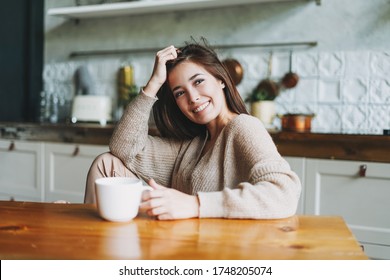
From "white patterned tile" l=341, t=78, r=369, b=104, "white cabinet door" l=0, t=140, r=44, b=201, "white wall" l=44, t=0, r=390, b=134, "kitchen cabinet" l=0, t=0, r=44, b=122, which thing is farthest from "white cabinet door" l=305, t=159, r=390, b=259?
"kitchen cabinet" l=0, t=0, r=44, b=122

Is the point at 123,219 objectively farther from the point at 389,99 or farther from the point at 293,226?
the point at 389,99

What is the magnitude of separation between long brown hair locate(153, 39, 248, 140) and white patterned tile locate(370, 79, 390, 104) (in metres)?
1.41

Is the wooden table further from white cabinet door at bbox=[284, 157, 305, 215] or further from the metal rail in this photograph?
the metal rail

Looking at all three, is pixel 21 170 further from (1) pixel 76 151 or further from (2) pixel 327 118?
(2) pixel 327 118

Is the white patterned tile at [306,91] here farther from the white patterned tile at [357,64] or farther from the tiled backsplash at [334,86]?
the white patterned tile at [357,64]

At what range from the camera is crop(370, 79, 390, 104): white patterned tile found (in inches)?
102

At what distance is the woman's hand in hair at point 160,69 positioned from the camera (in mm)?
1416

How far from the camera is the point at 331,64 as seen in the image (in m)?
2.71

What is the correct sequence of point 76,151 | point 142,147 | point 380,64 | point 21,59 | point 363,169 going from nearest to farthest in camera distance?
point 142,147, point 363,169, point 380,64, point 76,151, point 21,59

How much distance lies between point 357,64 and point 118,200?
2.16m

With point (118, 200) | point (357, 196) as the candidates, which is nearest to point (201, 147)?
point (118, 200)

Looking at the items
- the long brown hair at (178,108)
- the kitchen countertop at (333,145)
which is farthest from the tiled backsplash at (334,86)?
the long brown hair at (178,108)

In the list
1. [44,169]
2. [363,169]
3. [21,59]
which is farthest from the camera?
[21,59]
